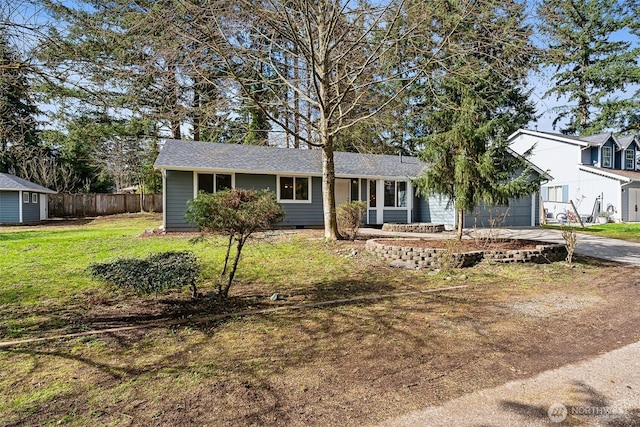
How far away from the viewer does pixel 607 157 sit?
22234 millimetres

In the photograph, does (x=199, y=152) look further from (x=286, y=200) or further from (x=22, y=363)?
(x=22, y=363)

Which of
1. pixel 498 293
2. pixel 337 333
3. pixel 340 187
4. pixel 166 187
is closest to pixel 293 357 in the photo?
pixel 337 333

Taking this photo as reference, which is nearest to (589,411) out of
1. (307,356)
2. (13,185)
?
(307,356)

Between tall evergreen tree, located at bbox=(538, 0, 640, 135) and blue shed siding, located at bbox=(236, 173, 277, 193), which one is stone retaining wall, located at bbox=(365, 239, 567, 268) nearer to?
blue shed siding, located at bbox=(236, 173, 277, 193)

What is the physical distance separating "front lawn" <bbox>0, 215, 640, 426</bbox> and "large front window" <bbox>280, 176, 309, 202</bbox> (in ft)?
26.5

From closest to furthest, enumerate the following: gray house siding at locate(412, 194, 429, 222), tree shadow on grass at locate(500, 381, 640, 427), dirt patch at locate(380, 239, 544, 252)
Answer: tree shadow on grass at locate(500, 381, 640, 427)
dirt patch at locate(380, 239, 544, 252)
gray house siding at locate(412, 194, 429, 222)

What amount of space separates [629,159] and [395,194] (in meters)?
18.9

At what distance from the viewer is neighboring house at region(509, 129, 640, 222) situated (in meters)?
20.2

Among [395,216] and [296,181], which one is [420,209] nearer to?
[395,216]

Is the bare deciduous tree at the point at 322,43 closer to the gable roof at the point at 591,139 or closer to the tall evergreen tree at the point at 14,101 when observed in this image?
the tall evergreen tree at the point at 14,101

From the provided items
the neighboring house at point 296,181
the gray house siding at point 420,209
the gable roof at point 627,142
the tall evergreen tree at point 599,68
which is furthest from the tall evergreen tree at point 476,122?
the tall evergreen tree at point 599,68

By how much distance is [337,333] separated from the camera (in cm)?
371

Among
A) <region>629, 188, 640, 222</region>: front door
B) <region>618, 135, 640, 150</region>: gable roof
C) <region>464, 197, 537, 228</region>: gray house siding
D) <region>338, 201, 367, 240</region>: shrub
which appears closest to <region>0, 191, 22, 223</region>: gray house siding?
<region>338, 201, 367, 240</region>: shrub

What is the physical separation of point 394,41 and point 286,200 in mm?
7879
